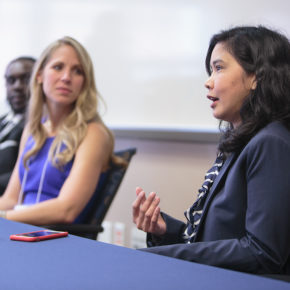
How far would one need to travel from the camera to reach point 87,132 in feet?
7.32

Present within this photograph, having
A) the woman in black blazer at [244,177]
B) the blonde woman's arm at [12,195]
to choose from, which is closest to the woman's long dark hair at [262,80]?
A: the woman in black blazer at [244,177]

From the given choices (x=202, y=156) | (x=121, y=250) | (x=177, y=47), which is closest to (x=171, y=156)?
(x=202, y=156)

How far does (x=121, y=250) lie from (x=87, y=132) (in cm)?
121

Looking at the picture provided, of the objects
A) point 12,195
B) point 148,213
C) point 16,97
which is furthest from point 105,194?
point 16,97

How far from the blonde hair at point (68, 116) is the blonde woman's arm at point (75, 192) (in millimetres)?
68

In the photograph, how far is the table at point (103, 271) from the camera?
33.2 inches

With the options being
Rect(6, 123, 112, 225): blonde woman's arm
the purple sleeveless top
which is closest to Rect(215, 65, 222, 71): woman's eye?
Rect(6, 123, 112, 225): blonde woman's arm

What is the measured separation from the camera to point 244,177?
Answer: 4.06 ft

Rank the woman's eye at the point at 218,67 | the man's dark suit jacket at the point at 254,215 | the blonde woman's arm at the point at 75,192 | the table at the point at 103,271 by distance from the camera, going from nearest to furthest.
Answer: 1. the table at the point at 103,271
2. the man's dark suit jacket at the point at 254,215
3. the woman's eye at the point at 218,67
4. the blonde woman's arm at the point at 75,192

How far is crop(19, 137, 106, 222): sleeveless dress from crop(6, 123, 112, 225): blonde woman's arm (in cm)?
9

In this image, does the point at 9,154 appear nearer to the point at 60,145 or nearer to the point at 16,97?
the point at 16,97

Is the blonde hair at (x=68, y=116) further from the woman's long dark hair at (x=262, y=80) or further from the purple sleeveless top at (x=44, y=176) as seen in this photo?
the woman's long dark hair at (x=262, y=80)

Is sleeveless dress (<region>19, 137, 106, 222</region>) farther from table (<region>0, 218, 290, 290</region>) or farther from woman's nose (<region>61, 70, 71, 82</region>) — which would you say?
table (<region>0, 218, 290, 290</region>)

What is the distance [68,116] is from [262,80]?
123 centimetres
